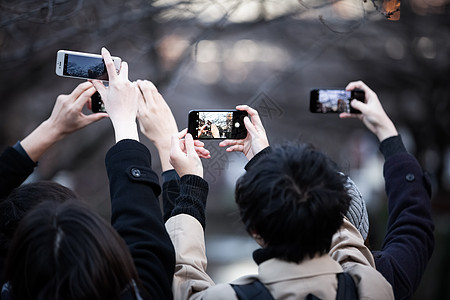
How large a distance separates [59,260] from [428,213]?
1.04m

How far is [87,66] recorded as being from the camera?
5.69 ft

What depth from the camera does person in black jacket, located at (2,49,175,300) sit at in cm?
93

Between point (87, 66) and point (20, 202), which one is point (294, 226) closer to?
point (20, 202)

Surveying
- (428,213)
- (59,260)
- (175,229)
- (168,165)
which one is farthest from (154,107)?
(428,213)

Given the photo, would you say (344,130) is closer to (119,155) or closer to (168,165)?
(168,165)

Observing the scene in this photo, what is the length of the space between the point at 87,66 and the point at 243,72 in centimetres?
89

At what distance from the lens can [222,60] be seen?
2398mm

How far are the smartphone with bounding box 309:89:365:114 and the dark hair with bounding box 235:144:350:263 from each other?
837 mm

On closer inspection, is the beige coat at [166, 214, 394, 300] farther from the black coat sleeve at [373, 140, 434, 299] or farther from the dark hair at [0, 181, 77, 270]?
the dark hair at [0, 181, 77, 270]

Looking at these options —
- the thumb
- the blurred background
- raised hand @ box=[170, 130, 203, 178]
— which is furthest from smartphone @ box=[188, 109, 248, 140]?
the blurred background

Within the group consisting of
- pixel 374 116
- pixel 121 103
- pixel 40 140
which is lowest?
pixel 374 116

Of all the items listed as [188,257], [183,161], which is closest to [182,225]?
[188,257]

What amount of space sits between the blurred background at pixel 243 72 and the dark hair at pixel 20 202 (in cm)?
100

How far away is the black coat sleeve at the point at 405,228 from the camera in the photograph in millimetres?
1372
